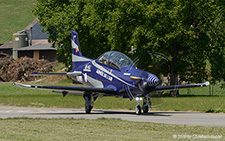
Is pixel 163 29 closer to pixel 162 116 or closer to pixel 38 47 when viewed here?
pixel 162 116

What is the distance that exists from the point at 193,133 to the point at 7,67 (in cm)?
6723

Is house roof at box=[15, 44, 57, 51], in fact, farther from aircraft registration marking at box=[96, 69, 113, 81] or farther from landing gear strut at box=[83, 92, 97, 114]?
landing gear strut at box=[83, 92, 97, 114]

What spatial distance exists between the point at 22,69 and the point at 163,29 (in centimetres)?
3890

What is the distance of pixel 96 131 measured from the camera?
14.9m

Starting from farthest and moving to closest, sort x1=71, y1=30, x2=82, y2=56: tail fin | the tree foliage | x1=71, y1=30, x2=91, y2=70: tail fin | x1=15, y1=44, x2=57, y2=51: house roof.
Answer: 1. x1=15, y1=44, x2=57, y2=51: house roof
2. the tree foliage
3. x1=71, y1=30, x2=82, y2=56: tail fin
4. x1=71, y1=30, x2=91, y2=70: tail fin

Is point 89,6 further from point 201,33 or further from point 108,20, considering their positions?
point 201,33

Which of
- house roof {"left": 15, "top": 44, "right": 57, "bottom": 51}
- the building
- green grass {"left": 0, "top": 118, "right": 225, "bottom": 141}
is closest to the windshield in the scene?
green grass {"left": 0, "top": 118, "right": 225, "bottom": 141}

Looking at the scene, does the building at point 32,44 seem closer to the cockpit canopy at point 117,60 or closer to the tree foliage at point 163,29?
the tree foliage at point 163,29

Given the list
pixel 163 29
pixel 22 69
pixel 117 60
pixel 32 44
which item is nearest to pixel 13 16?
pixel 32 44

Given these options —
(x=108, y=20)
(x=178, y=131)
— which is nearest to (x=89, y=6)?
(x=108, y=20)

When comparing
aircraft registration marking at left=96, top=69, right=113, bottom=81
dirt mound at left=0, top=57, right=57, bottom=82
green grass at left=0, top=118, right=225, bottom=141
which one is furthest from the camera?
dirt mound at left=0, top=57, right=57, bottom=82

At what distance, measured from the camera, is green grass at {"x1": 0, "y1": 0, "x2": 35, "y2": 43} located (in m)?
142

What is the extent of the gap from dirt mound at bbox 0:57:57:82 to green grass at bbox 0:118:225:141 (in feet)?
194

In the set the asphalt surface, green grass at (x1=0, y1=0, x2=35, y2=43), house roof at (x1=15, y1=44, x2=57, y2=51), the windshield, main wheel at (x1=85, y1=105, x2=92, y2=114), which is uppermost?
green grass at (x1=0, y1=0, x2=35, y2=43)
